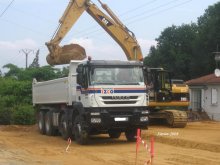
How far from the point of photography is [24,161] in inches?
601

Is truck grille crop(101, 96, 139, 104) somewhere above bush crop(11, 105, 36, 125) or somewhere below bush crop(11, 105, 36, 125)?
above

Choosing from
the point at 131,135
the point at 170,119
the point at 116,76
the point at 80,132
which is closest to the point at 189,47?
the point at 170,119

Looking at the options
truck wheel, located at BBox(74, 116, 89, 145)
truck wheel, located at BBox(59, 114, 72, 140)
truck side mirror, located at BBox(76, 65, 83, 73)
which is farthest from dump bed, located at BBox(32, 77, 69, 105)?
truck side mirror, located at BBox(76, 65, 83, 73)

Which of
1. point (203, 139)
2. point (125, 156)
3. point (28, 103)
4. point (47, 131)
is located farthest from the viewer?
point (28, 103)

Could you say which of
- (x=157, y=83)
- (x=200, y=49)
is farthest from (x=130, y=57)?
(x=200, y=49)

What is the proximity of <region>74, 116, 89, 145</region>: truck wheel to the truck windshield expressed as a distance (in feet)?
6.01

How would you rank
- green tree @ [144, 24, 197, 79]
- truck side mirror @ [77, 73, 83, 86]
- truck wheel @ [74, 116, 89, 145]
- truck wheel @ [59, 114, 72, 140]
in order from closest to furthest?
truck side mirror @ [77, 73, 83, 86], truck wheel @ [74, 116, 89, 145], truck wheel @ [59, 114, 72, 140], green tree @ [144, 24, 197, 79]

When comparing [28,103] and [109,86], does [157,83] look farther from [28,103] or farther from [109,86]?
[28,103]

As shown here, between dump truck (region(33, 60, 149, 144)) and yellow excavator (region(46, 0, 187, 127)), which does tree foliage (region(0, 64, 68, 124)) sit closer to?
yellow excavator (region(46, 0, 187, 127))

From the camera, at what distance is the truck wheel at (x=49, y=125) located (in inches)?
1006

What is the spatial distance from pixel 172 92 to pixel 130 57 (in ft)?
10.5

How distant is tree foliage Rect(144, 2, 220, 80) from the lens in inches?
2338

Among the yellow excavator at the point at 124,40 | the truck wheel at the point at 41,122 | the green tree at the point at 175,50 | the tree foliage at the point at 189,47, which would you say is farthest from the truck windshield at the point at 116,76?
the green tree at the point at 175,50

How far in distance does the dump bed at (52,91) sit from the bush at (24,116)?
4866 millimetres
